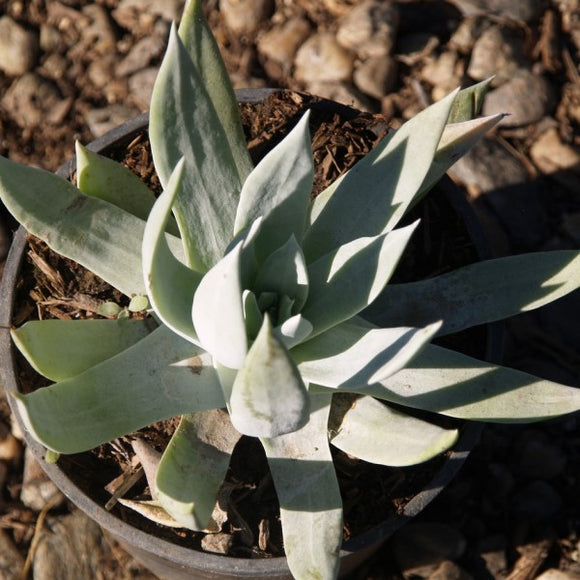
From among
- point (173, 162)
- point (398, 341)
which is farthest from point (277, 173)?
point (398, 341)

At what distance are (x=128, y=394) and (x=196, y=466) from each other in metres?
0.17

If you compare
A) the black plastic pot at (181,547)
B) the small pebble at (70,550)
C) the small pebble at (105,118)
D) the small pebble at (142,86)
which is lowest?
the small pebble at (70,550)

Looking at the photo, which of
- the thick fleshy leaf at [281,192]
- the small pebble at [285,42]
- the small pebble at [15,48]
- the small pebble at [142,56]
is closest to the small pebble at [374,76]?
the small pebble at [285,42]

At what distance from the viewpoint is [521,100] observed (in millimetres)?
2453

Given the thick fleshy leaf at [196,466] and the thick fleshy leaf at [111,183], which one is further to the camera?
the thick fleshy leaf at [111,183]

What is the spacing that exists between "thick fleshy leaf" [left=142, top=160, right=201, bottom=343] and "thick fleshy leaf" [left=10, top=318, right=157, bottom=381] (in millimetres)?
201

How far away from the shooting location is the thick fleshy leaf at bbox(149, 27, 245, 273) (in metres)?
1.28

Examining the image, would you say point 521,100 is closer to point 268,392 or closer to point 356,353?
point 356,353

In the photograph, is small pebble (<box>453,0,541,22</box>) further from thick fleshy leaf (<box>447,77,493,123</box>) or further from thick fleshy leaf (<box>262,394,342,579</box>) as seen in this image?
thick fleshy leaf (<box>262,394,342,579</box>)

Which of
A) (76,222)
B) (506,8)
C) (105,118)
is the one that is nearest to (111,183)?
(76,222)

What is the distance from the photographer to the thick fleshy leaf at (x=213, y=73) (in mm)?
1377

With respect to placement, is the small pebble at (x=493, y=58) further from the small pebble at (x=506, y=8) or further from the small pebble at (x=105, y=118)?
the small pebble at (x=105, y=118)

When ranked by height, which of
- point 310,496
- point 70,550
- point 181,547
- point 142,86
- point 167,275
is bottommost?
point 70,550

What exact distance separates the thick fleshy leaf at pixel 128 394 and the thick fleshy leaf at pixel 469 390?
11.7 inches
